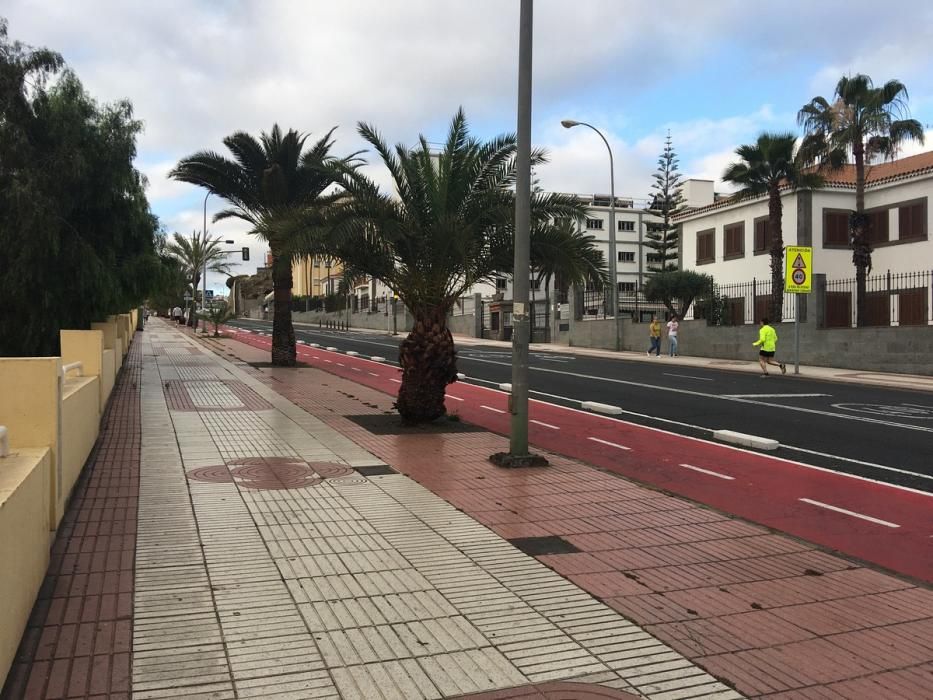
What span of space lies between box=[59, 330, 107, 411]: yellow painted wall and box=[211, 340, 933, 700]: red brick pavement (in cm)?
488

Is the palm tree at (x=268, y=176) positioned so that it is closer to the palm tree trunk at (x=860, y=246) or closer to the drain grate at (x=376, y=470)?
the drain grate at (x=376, y=470)

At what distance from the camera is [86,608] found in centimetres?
470

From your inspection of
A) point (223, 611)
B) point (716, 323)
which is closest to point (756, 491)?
point (223, 611)

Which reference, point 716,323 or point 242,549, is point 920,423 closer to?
point 242,549

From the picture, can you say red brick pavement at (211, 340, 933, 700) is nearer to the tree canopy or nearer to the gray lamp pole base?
the gray lamp pole base

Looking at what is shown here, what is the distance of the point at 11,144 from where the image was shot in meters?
16.2

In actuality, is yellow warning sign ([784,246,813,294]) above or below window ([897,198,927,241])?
below

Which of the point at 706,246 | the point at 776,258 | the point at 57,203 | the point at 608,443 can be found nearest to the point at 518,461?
the point at 608,443

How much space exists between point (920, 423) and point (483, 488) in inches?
365

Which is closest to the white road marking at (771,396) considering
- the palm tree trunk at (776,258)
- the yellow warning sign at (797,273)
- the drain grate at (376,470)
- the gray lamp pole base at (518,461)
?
the yellow warning sign at (797,273)

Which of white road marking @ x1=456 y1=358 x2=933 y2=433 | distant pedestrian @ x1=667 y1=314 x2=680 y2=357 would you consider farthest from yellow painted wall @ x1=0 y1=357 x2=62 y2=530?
distant pedestrian @ x1=667 y1=314 x2=680 y2=357

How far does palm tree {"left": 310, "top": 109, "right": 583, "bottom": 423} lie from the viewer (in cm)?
1203

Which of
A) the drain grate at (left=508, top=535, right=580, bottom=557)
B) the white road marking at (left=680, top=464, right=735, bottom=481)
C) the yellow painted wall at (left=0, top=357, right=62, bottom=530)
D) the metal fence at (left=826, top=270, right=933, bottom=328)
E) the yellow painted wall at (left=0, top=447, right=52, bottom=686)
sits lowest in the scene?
the white road marking at (left=680, top=464, right=735, bottom=481)

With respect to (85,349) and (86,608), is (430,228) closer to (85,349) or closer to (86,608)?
(85,349)
